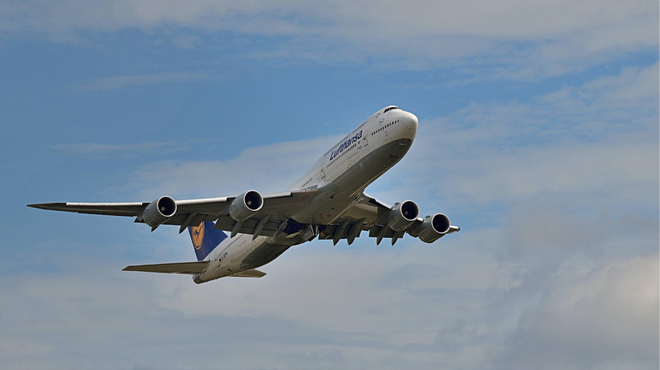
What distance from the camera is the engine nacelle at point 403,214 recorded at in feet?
184

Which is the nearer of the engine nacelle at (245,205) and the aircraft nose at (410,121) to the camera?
the aircraft nose at (410,121)

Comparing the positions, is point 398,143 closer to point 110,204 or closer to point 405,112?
point 405,112

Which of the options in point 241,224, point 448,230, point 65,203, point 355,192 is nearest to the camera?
point 65,203

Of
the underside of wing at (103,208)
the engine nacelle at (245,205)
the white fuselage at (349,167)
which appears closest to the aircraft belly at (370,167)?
the white fuselage at (349,167)

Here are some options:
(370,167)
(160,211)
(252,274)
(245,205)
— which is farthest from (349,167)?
(252,274)

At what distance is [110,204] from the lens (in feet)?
164

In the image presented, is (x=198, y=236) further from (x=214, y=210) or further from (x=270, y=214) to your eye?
(x=214, y=210)

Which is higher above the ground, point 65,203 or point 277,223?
point 277,223

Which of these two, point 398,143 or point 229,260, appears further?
point 229,260

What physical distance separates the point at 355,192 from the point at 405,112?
5564 mm

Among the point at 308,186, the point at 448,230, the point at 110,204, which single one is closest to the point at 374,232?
the point at 448,230

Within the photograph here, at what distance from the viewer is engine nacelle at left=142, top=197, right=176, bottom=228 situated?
48.7 meters

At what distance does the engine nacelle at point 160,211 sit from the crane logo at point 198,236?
56.9 ft

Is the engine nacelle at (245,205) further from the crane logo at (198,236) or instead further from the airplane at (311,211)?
the crane logo at (198,236)
